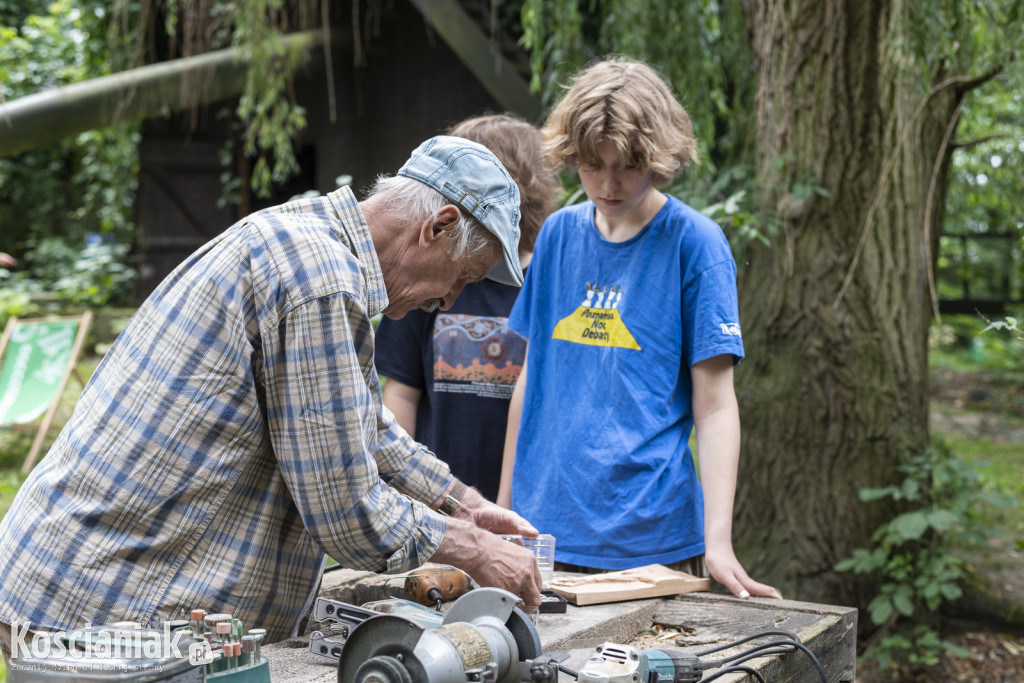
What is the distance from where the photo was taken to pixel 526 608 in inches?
60.4

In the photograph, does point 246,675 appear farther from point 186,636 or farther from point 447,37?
point 447,37

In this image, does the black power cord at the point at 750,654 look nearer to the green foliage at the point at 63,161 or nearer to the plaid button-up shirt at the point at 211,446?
the plaid button-up shirt at the point at 211,446

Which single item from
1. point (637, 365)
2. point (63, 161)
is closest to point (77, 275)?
point (63, 161)

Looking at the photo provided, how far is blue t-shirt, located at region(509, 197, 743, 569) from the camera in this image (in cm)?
190

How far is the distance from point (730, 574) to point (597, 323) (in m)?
0.58

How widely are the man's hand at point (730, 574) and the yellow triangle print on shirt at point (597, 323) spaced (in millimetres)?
439

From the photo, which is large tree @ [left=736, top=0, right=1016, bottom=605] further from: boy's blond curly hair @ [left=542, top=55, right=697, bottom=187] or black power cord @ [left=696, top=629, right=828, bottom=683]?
black power cord @ [left=696, top=629, right=828, bottom=683]

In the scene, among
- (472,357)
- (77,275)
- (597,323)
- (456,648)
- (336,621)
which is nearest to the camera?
(456,648)

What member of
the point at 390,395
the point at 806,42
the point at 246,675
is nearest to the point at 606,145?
the point at 390,395

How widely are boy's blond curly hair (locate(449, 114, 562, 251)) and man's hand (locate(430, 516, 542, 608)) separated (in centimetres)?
97

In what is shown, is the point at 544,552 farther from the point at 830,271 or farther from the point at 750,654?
the point at 830,271

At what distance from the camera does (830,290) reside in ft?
11.0

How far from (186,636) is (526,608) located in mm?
607

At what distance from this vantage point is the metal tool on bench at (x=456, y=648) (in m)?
1.04
